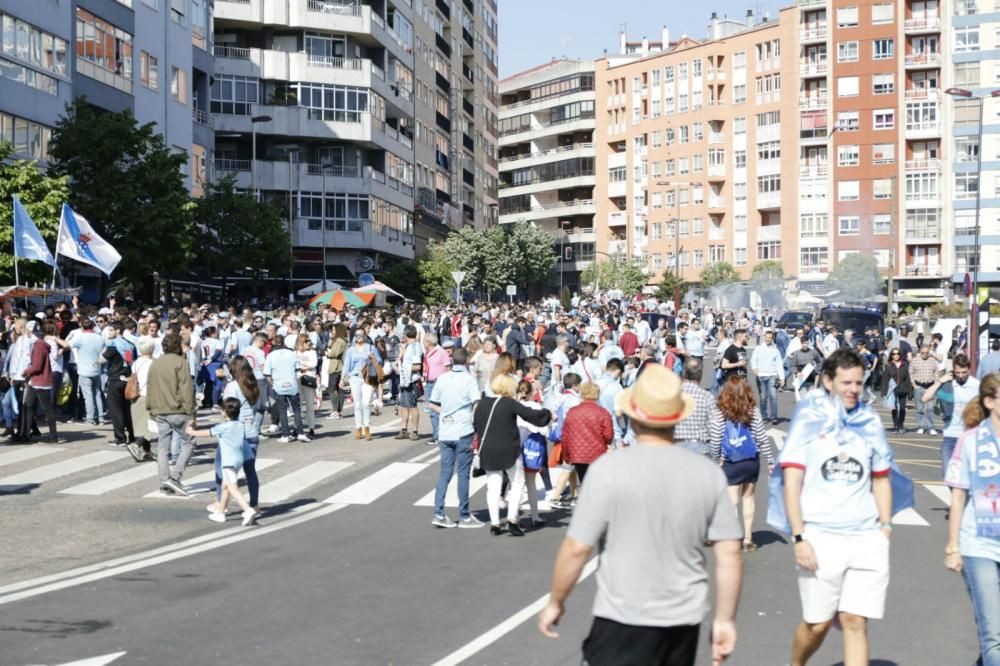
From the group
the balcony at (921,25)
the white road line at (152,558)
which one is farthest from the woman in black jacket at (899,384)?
the balcony at (921,25)

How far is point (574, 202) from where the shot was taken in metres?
129

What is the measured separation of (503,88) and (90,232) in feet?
366

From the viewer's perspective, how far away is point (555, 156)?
13062 cm

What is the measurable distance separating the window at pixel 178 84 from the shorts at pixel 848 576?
49.1 meters

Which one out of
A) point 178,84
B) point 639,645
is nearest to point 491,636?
point 639,645

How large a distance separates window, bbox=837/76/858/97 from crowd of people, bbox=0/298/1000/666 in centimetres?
7189

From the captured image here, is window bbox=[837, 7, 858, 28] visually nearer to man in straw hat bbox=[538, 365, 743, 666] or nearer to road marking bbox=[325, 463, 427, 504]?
road marking bbox=[325, 463, 427, 504]

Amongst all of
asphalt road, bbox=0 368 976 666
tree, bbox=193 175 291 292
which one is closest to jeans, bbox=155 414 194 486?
asphalt road, bbox=0 368 976 666

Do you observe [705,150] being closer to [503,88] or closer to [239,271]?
[503,88]

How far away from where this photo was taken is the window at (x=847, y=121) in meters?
101

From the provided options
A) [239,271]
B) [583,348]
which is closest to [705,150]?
[239,271]

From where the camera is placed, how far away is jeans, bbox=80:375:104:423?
72.2ft

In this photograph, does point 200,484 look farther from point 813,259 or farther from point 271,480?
point 813,259

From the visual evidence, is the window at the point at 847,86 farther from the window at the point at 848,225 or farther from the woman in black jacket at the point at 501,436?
the woman in black jacket at the point at 501,436
